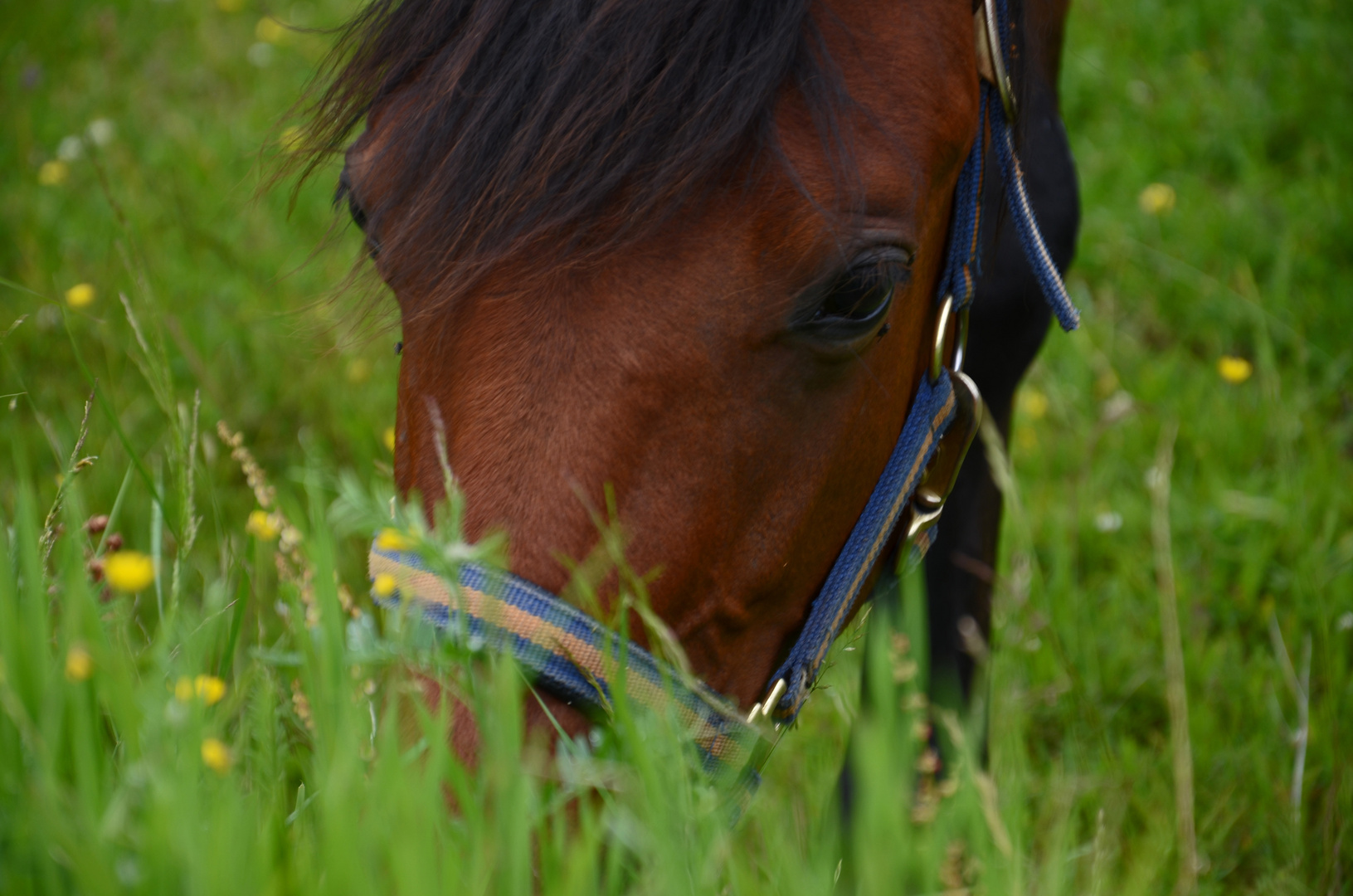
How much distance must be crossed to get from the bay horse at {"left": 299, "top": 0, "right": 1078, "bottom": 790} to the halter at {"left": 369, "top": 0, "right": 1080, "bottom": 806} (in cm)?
4

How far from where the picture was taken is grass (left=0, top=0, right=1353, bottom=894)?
770 millimetres

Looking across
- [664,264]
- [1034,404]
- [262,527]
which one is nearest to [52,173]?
[262,527]

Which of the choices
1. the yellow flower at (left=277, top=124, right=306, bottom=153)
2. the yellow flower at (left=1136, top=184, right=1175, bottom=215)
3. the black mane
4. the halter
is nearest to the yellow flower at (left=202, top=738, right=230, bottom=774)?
the halter

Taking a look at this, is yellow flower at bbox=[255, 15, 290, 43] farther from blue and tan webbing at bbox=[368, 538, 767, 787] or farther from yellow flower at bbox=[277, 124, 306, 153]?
blue and tan webbing at bbox=[368, 538, 767, 787]

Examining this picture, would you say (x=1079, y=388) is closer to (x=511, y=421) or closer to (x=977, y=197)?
(x=977, y=197)

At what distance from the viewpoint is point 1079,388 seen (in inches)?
136

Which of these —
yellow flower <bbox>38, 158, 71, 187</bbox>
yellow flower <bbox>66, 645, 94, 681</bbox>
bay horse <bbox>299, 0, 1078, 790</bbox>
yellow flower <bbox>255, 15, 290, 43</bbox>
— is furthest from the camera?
yellow flower <bbox>255, 15, 290, 43</bbox>

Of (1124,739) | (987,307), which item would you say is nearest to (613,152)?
(987,307)

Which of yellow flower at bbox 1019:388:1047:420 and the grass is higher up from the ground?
the grass

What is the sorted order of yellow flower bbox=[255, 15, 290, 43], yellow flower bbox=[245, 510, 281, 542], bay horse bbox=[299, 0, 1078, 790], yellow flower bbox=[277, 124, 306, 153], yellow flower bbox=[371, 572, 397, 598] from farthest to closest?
yellow flower bbox=[255, 15, 290, 43]
yellow flower bbox=[277, 124, 306, 153]
yellow flower bbox=[245, 510, 281, 542]
bay horse bbox=[299, 0, 1078, 790]
yellow flower bbox=[371, 572, 397, 598]

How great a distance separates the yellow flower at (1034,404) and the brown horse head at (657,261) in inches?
91.4

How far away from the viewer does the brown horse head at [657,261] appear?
111 centimetres

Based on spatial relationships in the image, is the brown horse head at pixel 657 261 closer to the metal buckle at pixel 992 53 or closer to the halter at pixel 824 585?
the halter at pixel 824 585

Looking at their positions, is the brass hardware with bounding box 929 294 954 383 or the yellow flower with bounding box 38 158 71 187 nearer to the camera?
the brass hardware with bounding box 929 294 954 383
